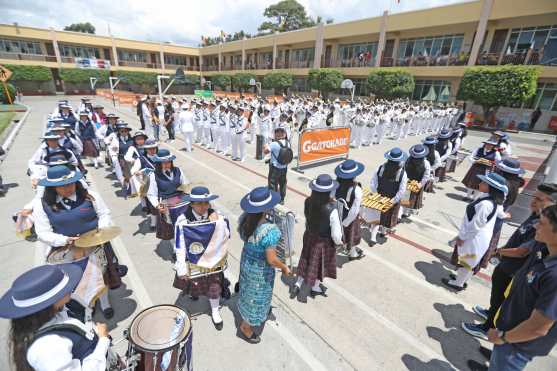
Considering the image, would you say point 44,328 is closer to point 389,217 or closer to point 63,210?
point 63,210

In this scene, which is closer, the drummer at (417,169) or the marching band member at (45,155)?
the marching band member at (45,155)

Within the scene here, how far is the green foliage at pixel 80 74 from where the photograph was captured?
43094mm

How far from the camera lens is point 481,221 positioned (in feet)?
13.4

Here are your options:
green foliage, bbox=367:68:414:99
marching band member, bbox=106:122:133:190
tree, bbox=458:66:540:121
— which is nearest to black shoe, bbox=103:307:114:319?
marching band member, bbox=106:122:133:190

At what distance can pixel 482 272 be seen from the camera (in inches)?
209

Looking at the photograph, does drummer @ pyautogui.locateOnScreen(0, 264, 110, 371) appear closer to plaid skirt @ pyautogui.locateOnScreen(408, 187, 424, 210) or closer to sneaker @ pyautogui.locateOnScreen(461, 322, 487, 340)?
sneaker @ pyautogui.locateOnScreen(461, 322, 487, 340)

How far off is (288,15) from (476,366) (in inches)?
2872

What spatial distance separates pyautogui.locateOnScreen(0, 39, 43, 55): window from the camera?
4112cm

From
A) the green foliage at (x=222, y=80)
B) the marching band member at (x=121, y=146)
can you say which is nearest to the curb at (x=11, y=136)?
the marching band member at (x=121, y=146)

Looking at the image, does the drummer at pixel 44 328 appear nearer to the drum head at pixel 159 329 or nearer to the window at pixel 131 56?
the drum head at pixel 159 329

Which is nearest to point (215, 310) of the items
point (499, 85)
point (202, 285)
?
point (202, 285)

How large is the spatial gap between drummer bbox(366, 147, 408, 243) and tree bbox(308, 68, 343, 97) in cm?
2887

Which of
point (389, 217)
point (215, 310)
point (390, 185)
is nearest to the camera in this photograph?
point (215, 310)

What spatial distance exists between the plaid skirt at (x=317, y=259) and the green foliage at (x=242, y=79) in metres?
44.0
